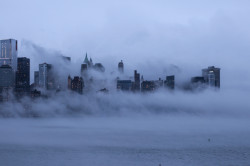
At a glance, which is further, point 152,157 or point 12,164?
point 152,157

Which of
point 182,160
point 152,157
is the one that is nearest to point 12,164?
point 152,157

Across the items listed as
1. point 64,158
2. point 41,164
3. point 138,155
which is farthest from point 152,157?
point 41,164

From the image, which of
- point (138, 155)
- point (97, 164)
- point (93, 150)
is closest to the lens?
point (97, 164)

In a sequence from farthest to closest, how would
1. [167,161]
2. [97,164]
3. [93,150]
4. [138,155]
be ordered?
[93,150] < [138,155] < [167,161] < [97,164]

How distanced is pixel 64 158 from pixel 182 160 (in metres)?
37.6

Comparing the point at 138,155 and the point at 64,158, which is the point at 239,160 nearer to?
the point at 138,155

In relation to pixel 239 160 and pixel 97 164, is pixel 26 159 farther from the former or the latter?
pixel 239 160

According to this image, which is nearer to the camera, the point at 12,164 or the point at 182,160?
the point at 12,164

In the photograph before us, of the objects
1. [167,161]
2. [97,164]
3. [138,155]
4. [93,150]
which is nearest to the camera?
[97,164]

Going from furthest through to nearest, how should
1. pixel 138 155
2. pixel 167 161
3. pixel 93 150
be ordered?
pixel 93 150, pixel 138 155, pixel 167 161

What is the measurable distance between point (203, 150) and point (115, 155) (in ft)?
116

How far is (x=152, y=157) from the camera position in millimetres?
109188

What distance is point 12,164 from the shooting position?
9762 centimetres

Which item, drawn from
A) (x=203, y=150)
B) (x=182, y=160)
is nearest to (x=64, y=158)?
(x=182, y=160)
